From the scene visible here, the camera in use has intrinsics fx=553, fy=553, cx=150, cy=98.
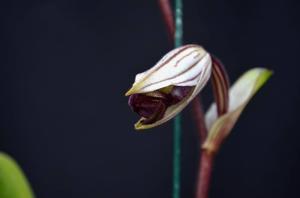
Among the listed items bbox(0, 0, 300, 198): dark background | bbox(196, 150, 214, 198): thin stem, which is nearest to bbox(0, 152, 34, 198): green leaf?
bbox(196, 150, 214, 198): thin stem

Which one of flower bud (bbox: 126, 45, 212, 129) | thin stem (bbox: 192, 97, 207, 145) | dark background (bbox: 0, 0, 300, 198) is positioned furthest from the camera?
dark background (bbox: 0, 0, 300, 198)

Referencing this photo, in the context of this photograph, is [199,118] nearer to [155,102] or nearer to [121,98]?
[155,102]

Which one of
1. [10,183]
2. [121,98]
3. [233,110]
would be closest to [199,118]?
[233,110]

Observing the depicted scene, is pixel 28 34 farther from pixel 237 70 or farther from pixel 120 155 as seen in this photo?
pixel 237 70

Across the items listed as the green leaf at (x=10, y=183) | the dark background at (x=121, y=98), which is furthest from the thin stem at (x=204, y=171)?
the dark background at (x=121, y=98)

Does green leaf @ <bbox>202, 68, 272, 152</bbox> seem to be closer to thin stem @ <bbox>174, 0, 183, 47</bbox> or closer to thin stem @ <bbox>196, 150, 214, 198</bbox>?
thin stem @ <bbox>196, 150, 214, 198</bbox>

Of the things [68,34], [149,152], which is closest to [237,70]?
[149,152]
